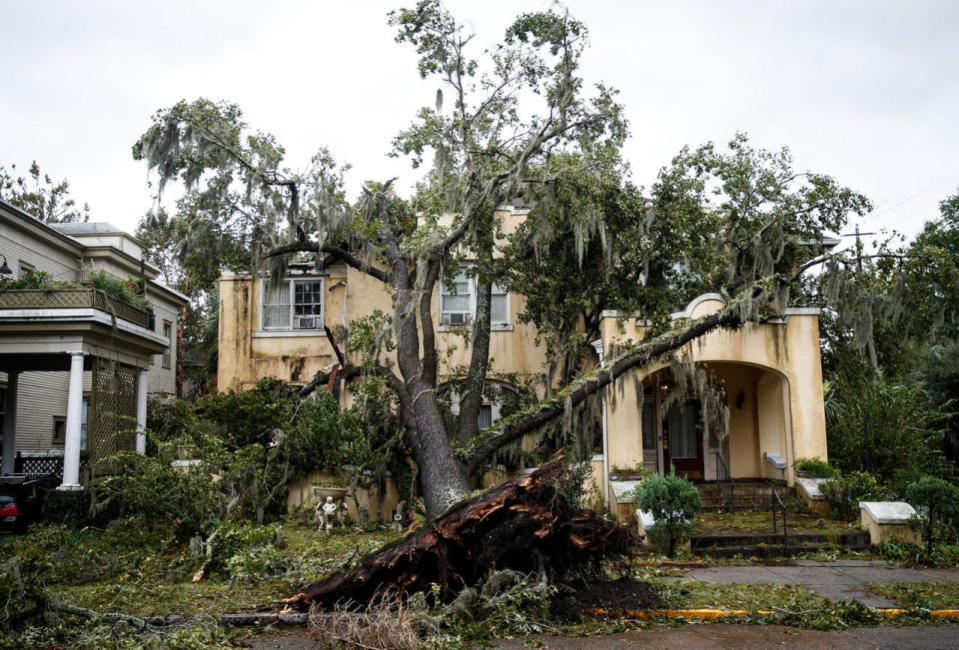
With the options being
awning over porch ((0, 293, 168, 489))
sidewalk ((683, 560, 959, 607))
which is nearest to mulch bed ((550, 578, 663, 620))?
sidewalk ((683, 560, 959, 607))

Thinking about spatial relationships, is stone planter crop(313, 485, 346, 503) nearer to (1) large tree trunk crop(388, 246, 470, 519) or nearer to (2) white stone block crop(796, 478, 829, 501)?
→ (1) large tree trunk crop(388, 246, 470, 519)

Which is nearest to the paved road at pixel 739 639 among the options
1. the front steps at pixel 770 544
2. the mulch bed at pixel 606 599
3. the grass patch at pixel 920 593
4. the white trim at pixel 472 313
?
the mulch bed at pixel 606 599

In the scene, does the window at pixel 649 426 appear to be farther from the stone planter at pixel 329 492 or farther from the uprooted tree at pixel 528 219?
the stone planter at pixel 329 492

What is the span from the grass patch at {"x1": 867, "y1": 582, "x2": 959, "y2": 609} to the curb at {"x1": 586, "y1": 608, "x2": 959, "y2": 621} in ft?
0.67

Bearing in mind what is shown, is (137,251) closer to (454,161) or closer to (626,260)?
(454,161)

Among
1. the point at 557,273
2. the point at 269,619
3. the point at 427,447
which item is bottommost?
the point at 269,619

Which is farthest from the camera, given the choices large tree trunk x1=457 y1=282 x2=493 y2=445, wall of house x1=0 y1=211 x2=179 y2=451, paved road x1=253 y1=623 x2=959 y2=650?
wall of house x1=0 y1=211 x2=179 y2=451

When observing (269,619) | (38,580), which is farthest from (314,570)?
(38,580)

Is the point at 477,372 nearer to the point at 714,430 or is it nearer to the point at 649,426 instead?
the point at 649,426

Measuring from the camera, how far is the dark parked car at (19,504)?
1405 centimetres

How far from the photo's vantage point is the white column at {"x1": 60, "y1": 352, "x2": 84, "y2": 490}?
1541 centimetres

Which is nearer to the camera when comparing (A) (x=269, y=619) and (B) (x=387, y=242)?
(A) (x=269, y=619)

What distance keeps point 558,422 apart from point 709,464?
4462mm

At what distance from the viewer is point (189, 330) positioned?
38.0 m
